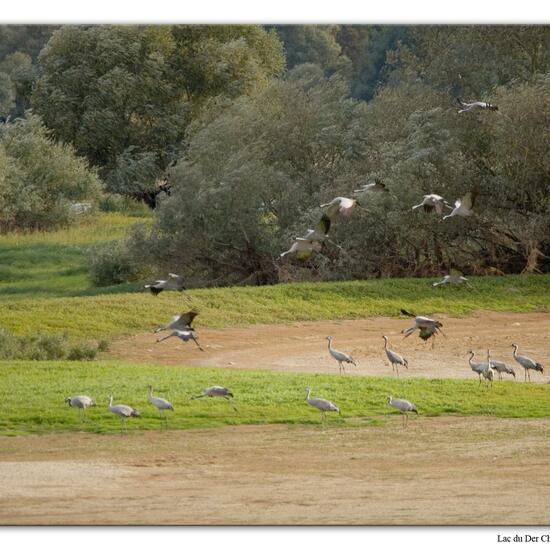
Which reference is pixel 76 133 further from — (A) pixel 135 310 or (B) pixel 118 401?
(B) pixel 118 401

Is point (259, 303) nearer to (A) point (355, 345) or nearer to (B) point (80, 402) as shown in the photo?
(A) point (355, 345)

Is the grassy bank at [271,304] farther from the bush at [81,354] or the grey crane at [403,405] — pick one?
the grey crane at [403,405]

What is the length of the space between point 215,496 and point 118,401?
11.4 feet

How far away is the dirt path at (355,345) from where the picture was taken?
19.3 m

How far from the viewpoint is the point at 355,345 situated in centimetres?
2097

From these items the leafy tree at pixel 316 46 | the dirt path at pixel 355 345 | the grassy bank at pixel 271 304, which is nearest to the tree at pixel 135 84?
the grassy bank at pixel 271 304

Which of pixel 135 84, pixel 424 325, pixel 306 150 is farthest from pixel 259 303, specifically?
pixel 135 84

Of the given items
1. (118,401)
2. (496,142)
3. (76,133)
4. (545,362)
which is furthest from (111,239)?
(118,401)

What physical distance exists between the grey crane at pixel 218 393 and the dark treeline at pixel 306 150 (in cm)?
1071

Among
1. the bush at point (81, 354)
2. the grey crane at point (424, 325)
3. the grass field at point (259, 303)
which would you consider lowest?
the grass field at point (259, 303)

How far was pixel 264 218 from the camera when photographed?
1089 inches

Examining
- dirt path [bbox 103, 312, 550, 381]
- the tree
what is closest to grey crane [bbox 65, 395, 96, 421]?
dirt path [bbox 103, 312, 550, 381]

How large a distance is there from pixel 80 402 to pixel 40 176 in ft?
67.8

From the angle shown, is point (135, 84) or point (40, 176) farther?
point (40, 176)
